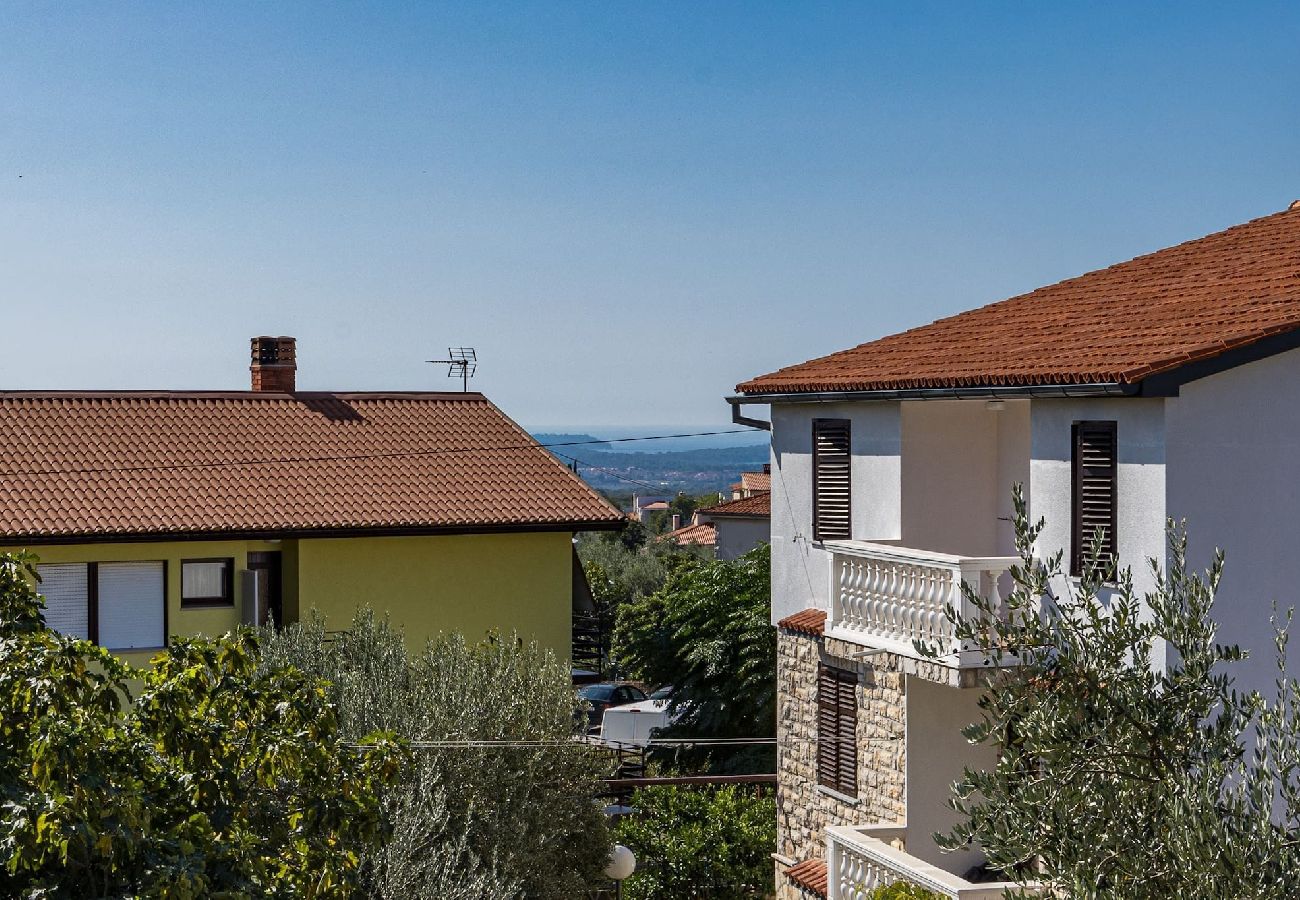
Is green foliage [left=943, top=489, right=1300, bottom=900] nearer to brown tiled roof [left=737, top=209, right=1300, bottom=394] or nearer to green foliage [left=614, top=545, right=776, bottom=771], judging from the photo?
brown tiled roof [left=737, top=209, right=1300, bottom=394]

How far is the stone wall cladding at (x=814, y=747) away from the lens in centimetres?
1641

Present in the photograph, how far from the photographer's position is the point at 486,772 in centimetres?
1784

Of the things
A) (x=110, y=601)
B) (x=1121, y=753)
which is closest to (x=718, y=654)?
(x=110, y=601)

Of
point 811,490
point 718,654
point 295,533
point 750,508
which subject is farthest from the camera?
point 750,508

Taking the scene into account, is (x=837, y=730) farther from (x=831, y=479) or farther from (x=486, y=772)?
(x=486, y=772)

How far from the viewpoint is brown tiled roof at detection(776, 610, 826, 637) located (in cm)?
1762

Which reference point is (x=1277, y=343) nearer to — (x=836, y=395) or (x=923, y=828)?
(x=836, y=395)

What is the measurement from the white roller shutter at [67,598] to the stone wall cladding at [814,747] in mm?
11439

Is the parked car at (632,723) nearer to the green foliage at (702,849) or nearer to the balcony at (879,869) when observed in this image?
the green foliage at (702,849)

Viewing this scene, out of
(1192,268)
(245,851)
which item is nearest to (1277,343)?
(1192,268)

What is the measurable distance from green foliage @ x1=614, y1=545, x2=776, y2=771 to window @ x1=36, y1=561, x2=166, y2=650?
9873mm

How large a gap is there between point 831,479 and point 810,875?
479 centimetres

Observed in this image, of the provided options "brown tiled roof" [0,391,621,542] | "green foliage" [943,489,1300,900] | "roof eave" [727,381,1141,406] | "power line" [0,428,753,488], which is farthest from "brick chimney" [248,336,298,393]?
"green foliage" [943,489,1300,900]

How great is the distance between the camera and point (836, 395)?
1714 centimetres
